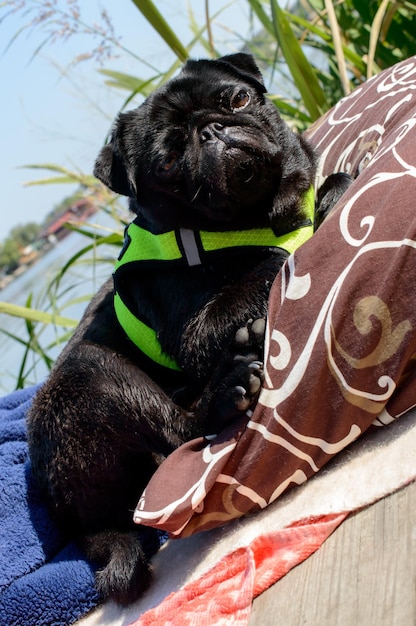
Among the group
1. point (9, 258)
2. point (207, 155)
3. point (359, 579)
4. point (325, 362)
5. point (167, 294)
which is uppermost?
point (207, 155)

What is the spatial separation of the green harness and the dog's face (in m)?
0.04

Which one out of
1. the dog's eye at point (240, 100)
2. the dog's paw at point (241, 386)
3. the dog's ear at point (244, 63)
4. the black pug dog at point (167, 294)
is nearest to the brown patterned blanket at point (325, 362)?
the dog's paw at point (241, 386)

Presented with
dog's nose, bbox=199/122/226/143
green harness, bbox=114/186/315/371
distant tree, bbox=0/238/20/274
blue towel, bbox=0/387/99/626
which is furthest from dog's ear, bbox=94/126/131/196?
distant tree, bbox=0/238/20/274

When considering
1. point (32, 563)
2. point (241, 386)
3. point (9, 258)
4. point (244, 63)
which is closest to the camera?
point (241, 386)

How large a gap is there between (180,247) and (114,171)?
32 centimetres

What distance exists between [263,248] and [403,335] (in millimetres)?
524

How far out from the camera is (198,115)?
5.83 feet

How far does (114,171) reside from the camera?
187 centimetres

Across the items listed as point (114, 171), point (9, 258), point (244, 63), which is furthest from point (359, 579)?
point (9, 258)

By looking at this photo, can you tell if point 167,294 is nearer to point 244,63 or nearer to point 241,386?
point 241,386

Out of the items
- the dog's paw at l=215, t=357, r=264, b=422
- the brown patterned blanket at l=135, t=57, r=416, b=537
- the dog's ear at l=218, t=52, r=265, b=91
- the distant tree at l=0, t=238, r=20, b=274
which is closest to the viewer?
the brown patterned blanket at l=135, t=57, r=416, b=537

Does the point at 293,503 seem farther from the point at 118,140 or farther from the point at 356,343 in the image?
the point at 118,140

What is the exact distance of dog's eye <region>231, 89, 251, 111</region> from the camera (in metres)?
1.84

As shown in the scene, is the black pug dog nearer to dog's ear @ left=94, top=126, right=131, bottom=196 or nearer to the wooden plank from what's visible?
dog's ear @ left=94, top=126, right=131, bottom=196
